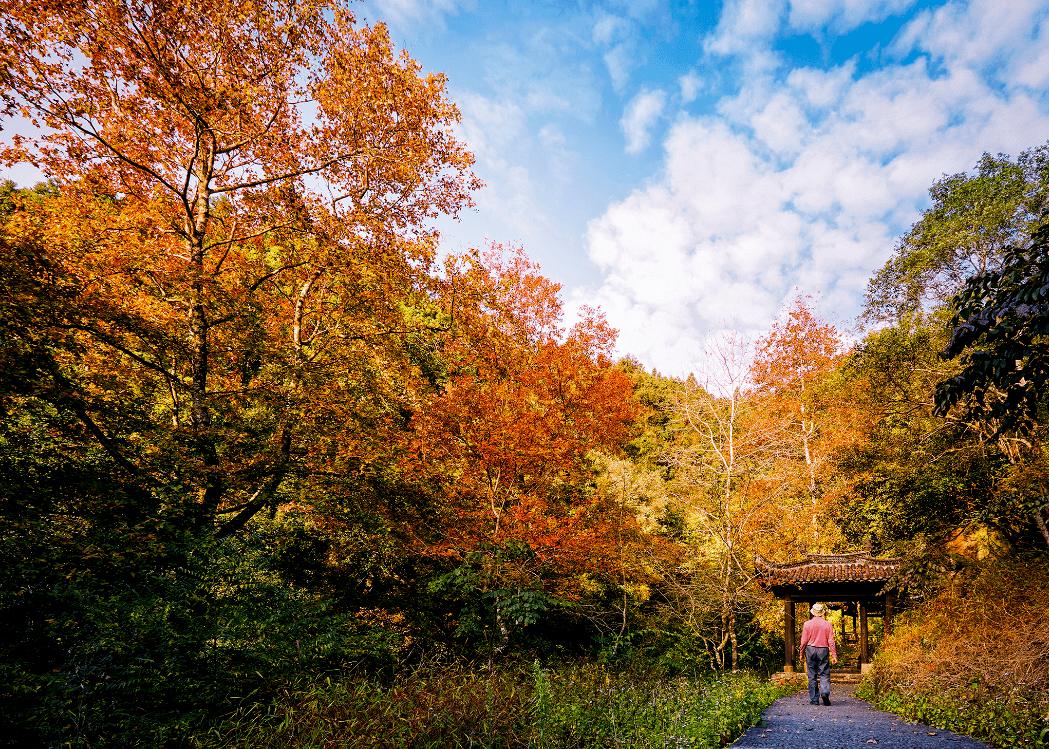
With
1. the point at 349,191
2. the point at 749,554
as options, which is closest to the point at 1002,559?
the point at 749,554

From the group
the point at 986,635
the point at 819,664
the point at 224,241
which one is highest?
the point at 224,241

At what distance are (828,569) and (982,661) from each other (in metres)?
7.13

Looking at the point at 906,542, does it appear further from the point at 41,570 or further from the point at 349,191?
the point at 41,570


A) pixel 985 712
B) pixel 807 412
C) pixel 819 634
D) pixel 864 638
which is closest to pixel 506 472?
pixel 819 634

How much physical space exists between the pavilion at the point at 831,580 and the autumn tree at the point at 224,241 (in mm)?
12556

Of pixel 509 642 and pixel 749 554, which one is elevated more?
pixel 749 554

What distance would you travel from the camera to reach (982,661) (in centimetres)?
819

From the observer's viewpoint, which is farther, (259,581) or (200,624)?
(259,581)

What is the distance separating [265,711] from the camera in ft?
20.5

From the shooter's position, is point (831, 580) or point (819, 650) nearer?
point (819, 650)

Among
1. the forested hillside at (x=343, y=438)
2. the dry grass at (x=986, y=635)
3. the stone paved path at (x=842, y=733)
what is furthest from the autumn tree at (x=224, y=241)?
the dry grass at (x=986, y=635)

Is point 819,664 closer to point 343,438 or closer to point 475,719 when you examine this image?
point 475,719

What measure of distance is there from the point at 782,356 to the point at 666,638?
18.2 meters

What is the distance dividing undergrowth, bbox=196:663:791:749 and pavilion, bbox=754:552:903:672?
9687 mm
